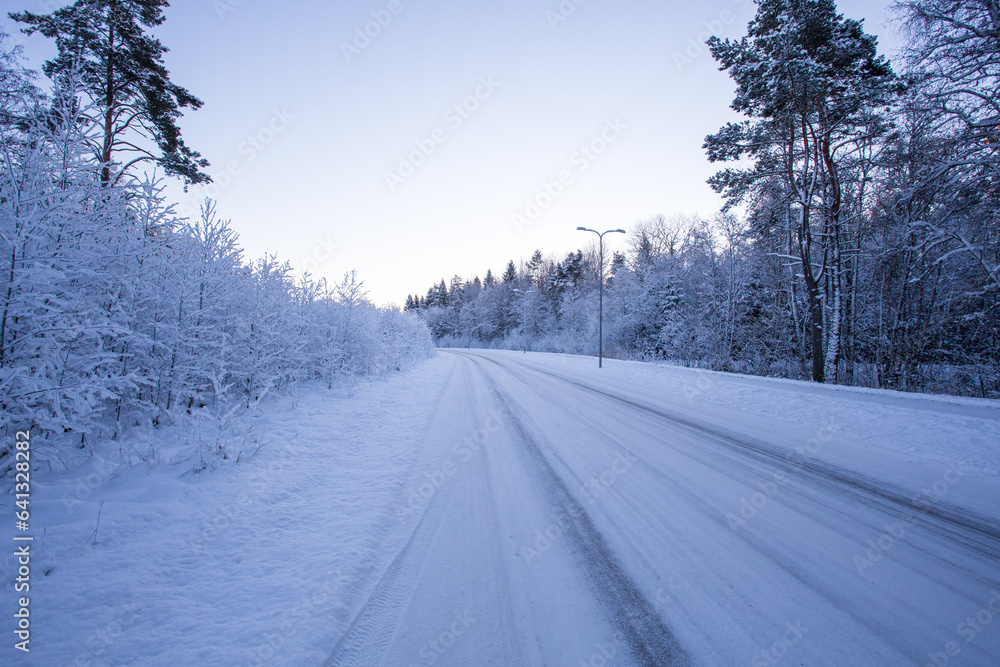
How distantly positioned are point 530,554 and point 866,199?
22530 mm

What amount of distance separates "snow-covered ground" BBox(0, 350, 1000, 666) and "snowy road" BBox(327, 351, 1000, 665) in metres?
0.02

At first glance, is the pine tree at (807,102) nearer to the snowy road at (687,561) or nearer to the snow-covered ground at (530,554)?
the snow-covered ground at (530,554)

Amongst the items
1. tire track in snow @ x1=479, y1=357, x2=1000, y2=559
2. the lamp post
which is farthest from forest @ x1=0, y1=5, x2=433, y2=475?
the lamp post

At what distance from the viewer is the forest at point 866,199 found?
8.95 meters

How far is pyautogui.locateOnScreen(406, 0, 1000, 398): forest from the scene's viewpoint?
895cm

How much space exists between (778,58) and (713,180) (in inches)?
153

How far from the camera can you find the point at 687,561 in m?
2.72

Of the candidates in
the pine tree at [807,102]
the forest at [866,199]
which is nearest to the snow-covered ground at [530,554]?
the forest at [866,199]
